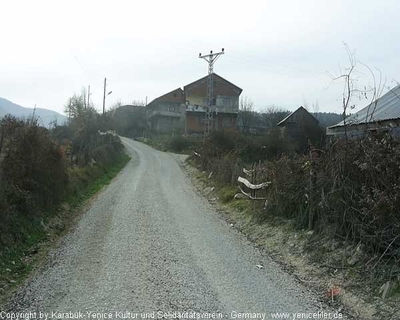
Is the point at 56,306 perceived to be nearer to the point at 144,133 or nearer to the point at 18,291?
the point at 18,291

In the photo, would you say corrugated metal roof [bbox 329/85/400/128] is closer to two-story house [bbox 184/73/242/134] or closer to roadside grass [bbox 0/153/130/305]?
roadside grass [bbox 0/153/130/305]

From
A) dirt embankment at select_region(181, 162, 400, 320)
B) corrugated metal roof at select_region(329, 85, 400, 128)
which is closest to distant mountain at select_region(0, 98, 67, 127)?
dirt embankment at select_region(181, 162, 400, 320)

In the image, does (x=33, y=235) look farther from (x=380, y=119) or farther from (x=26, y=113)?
(x=380, y=119)

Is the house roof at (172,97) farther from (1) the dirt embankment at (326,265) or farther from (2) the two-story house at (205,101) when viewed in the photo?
(1) the dirt embankment at (326,265)

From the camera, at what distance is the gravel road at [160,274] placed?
5996 millimetres

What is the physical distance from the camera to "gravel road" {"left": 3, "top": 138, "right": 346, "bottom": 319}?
6.00 metres

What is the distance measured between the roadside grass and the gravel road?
1.12 ft

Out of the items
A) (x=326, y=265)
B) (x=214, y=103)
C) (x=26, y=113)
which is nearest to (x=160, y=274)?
(x=326, y=265)

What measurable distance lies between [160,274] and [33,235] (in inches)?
174

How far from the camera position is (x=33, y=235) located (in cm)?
1038

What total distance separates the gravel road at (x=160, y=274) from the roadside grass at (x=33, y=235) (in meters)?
0.34

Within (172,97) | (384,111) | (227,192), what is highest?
(172,97)

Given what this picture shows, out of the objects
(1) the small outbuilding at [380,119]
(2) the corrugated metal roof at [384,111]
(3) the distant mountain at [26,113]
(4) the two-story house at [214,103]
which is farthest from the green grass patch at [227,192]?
(4) the two-story house at [214,103]

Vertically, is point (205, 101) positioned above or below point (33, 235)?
above
